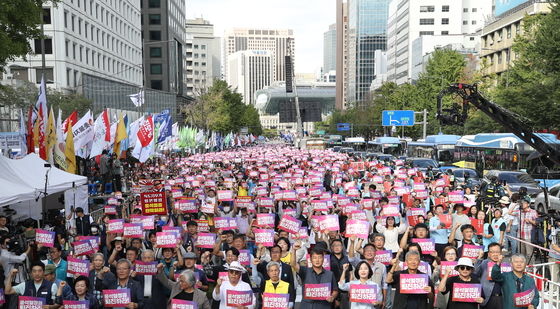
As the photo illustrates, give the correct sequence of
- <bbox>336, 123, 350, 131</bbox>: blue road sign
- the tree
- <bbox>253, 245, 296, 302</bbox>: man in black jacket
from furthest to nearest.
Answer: <bbox>336, 123, 350, 131</bbox>: blue road sign, the tree, <bbox>253, 245, 296, 302</bbox>: man in black jacket

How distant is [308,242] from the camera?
1192 cm

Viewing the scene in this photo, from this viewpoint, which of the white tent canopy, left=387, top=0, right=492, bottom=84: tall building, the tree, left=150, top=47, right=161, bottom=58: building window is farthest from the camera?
left=387, top=0, right=492, bottom=84: tall building

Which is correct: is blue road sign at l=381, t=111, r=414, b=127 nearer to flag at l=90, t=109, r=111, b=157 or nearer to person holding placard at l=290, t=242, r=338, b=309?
flag at l=90, t=109, r=111, b=157

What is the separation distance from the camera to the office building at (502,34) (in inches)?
2574

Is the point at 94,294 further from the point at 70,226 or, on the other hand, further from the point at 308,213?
the point at 70,226

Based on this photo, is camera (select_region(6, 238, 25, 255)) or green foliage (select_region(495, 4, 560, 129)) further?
green foliage (select_region(495, 4, 560, 129))

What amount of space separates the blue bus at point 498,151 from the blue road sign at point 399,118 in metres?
25.7

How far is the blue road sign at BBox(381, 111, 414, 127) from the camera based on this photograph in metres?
69.9

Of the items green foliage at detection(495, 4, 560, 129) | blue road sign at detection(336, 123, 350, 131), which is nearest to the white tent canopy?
green foliage at detection(495, 4, 560, 129)

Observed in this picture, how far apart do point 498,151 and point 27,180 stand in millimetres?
26718

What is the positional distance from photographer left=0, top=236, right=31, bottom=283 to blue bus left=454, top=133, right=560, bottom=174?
22.6 meters

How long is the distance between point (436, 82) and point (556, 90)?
115 ft

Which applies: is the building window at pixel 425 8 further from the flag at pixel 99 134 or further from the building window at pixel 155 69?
the flag at pixel 99 134

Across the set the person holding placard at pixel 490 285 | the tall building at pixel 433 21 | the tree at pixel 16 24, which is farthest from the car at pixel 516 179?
the tall building at pixel 433 21
